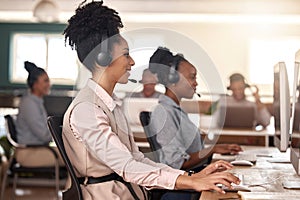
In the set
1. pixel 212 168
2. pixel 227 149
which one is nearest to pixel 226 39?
pixel 227 149

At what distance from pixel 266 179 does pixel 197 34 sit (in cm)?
928

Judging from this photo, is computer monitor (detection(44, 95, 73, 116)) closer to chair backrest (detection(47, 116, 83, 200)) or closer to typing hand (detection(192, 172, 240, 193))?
chair backrest (detection(47, 116, 83, 200))

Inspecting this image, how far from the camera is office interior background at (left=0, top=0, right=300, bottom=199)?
10.1 meters

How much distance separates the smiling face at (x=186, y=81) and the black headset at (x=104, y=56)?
115cm

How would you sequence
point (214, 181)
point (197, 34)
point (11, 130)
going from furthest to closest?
point (197, 34), point (11, 130), point (214, 181)

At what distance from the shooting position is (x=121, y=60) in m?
2.09

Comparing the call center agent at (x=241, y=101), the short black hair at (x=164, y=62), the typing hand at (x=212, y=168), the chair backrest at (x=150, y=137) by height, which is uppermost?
the short black hair at (x=164, y=62)

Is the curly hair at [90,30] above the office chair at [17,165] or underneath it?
above

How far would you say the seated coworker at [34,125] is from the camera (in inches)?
200

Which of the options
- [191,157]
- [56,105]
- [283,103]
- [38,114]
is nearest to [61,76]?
[56,105]

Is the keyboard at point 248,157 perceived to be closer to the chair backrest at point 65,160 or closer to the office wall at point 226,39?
the chair backrest at point 65,160

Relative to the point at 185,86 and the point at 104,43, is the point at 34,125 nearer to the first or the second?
the point at 185,86

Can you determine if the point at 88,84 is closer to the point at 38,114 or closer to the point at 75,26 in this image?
the point at 75,26

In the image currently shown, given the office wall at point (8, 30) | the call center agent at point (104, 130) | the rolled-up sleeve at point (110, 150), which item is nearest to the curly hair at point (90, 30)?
the call center agent at point (104, 130)
